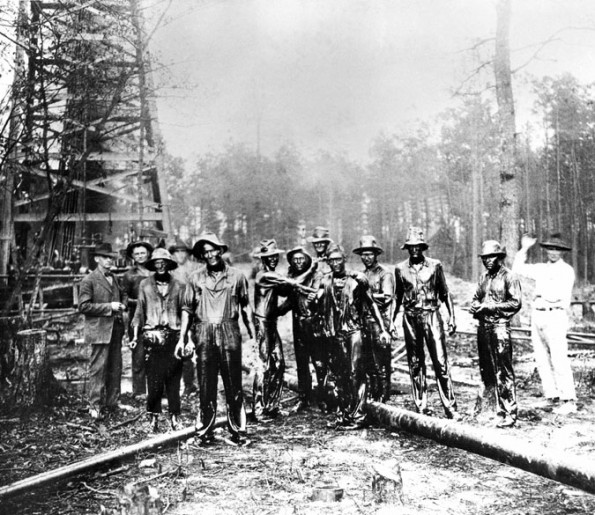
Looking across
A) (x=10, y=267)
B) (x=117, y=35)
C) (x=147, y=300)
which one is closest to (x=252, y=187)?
(x=10, y=267)

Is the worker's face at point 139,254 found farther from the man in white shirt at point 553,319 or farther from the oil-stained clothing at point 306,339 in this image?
the man in white shirt at point 553,319

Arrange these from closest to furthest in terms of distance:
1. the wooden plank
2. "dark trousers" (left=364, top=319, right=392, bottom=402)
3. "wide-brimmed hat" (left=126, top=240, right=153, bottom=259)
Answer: "dark trousers" (left=364, top=319, right=392, bottom=402)
"wide-brimmed hat" (left=126, top=240, right=153, bottom=259)
the wooden plank

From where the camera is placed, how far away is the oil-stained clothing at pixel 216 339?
5.29 m

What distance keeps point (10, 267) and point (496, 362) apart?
32.9ft

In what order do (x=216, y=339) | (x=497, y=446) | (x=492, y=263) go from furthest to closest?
(x=492, y=263) < (x=216, y=339) < (x=497, y=446)

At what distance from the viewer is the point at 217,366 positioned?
211 inches

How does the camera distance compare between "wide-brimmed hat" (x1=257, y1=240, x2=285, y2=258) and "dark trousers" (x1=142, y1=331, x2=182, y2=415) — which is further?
"wide-brimmed hat" (x1=257, y1=240, x2=285, y2=258)

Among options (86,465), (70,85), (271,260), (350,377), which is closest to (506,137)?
(271,260)

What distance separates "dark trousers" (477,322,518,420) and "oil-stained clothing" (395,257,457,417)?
49 cm

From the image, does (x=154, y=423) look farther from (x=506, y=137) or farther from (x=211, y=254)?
(x=506, y=137)

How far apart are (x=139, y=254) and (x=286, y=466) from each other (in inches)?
149

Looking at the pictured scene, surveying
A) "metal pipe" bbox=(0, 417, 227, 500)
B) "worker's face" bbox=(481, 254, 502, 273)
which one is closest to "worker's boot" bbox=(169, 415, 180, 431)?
"metal pipe" bbox=(0, 417, 227, 500)

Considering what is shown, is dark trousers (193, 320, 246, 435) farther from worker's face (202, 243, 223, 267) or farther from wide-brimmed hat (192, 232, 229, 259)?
wide-brimmed hat (192, 232, 229, 259)

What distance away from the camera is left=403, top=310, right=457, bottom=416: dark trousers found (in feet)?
19.5
